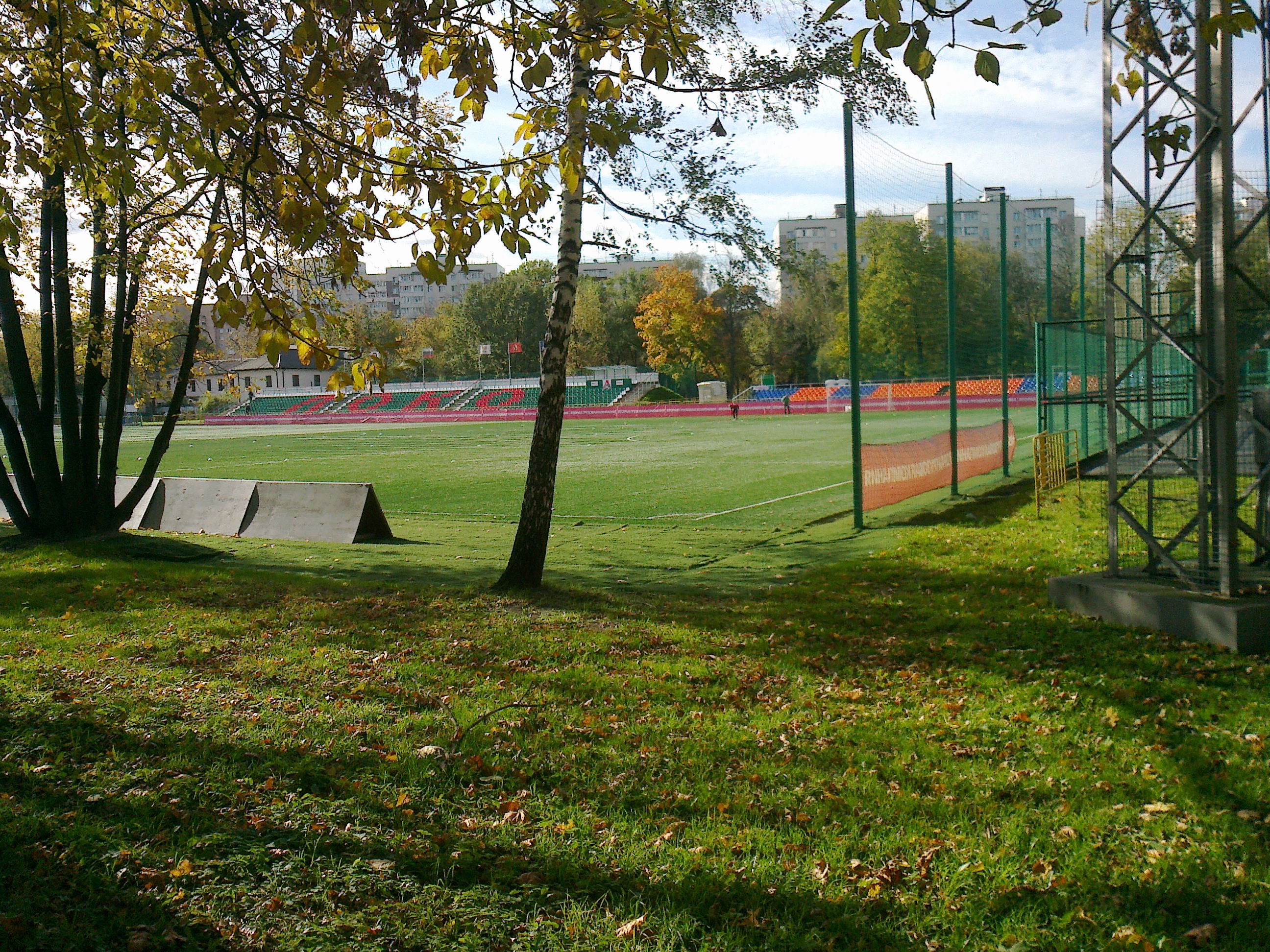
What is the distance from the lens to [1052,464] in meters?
13.9

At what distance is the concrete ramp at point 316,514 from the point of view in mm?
13125

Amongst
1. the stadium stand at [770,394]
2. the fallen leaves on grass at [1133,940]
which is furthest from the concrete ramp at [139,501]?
the stadium stand at [770,394]

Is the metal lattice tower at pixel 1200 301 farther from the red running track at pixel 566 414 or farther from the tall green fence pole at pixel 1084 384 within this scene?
the red running track at pixel 566 414

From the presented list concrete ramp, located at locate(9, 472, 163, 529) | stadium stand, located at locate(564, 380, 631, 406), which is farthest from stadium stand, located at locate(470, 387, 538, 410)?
concrete ramp, located at locate(9, 472, 163, 529)

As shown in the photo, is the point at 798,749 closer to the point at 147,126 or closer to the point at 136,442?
the point at 147,126

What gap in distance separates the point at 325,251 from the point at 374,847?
3902 mm

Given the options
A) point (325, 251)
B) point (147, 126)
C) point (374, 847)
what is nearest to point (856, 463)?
point (325, 251)

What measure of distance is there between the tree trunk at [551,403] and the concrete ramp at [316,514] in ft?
16.0

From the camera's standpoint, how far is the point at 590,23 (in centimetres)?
472

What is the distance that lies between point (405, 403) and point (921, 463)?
69.4 m

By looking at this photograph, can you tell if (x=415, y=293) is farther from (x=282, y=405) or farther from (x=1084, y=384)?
(x=1084, y=384)

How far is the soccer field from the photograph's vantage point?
10.8 meters

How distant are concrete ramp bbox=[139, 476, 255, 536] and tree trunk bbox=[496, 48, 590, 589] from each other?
6.98m

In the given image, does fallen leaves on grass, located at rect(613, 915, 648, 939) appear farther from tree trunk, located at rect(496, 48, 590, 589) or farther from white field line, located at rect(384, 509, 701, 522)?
white field line, located at rect(384, 509, 701, 522)
